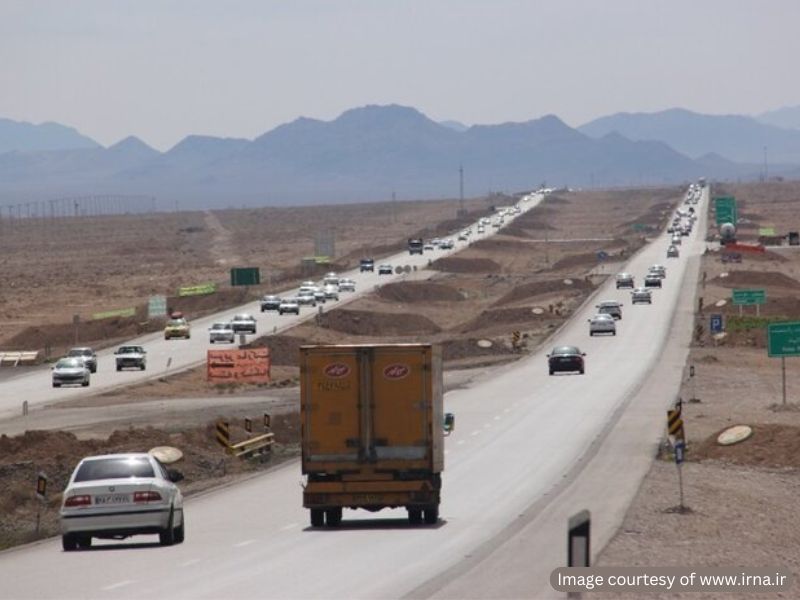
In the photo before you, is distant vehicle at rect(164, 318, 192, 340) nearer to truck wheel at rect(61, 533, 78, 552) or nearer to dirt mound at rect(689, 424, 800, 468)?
dirt mound at rect(689, 424, 800, 468)

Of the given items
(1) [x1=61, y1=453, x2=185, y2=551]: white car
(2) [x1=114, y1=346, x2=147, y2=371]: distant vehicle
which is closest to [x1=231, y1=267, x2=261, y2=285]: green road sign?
(2) [x1=114, y1=346, x2=147, y2=371]: distant vehicle

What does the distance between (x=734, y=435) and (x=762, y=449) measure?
1.29 m

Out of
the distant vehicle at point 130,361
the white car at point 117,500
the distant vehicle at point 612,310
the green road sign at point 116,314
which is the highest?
the white car at point 117,500

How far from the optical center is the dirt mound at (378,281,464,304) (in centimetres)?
12900

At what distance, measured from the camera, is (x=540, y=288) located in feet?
441

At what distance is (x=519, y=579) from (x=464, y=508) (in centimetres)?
1043

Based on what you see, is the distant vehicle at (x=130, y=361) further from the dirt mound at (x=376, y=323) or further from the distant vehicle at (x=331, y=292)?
the distant vehicle at (x=331, y=292)

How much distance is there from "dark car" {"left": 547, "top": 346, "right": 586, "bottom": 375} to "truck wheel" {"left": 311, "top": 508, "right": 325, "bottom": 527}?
4644cm

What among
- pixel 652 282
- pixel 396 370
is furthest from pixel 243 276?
pixel 396 370

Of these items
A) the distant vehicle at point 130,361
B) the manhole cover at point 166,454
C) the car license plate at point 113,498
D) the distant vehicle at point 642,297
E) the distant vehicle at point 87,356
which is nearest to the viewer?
the car license plate at point 113,498

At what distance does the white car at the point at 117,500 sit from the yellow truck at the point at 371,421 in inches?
132

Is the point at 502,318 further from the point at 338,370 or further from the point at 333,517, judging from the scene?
the point at 338,370

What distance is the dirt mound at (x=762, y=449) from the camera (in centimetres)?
4244

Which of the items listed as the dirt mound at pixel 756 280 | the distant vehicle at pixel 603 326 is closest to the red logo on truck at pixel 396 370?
the distant vehicle at pixel 603 326
